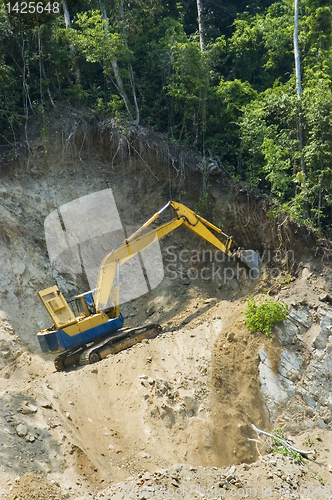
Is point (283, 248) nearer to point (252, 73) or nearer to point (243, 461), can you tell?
point (243, 461)

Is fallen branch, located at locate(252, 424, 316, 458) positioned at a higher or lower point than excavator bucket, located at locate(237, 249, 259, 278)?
lower

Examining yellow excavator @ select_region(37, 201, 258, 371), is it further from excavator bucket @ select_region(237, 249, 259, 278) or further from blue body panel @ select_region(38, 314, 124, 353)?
excavator bucket @ select_region(237, 249, 259, 278)

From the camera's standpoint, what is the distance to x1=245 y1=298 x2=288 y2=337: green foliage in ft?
42.8

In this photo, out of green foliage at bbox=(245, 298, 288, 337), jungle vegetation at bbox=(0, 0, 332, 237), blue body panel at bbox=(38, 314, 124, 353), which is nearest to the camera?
blue body panel at bbox=(38, 314, 124, 353)

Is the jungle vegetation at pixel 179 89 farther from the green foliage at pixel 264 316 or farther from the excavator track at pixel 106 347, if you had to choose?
the excavator track at pixel 106 347

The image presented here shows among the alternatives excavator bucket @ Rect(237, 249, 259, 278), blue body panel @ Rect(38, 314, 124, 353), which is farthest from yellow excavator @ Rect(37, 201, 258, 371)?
excavator bucket @ Rect(237, 249, 259, 278)

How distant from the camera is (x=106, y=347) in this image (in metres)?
13.5

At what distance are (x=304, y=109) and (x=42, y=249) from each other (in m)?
8.94

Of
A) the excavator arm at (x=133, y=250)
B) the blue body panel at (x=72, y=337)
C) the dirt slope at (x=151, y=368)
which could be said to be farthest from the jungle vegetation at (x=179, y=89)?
the blue body panel at (x=72, y=337)

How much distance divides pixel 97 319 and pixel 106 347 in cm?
73

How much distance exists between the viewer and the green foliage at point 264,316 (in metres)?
13.0

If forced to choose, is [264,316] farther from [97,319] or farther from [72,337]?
[72,337]

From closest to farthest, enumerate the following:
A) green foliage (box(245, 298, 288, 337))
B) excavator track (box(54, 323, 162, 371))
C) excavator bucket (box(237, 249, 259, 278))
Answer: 1. green foliage (box(245, 298, 288, 337))
2. excavator track (box(54, 323, 162, 371))
3. excavator bucket (box(237, 249, 259, 278))

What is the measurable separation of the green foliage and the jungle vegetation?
11.1 ft
